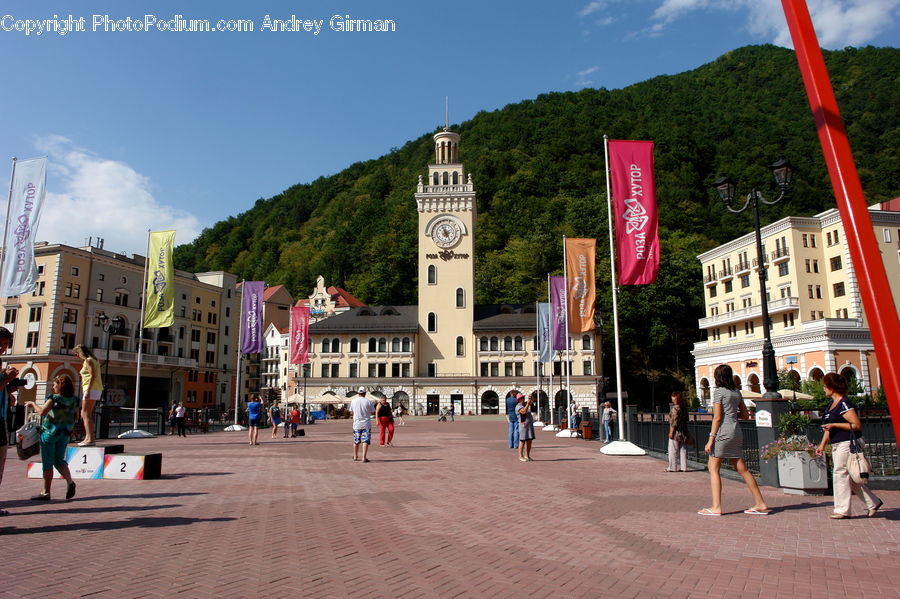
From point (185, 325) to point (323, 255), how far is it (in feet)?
175

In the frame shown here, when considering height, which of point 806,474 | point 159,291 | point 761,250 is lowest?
point 806,474

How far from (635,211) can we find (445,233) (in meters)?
51.0

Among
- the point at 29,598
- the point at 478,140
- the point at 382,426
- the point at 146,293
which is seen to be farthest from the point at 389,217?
the point at 29,598

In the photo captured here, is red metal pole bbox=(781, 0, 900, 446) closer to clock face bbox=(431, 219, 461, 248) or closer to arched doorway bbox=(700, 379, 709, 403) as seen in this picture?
arched doorway bbox=(700, 379, 709, 403)

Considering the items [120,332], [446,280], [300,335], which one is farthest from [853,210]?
[120,332]

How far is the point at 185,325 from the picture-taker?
217 ft

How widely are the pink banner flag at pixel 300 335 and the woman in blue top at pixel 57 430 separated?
123ft

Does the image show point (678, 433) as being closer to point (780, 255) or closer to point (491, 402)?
point (780, 255)

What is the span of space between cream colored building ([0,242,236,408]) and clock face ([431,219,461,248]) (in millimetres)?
27936

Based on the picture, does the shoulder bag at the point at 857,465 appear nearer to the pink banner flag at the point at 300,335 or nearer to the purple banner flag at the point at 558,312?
the purple banner flag at the point at 558,312

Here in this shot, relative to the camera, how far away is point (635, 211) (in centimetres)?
1672

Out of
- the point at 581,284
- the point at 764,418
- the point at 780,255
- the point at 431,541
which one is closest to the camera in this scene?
the point at 431,541

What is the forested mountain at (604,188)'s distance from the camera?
72812 mm

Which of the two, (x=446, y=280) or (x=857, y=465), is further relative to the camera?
(x=446, y=280)
